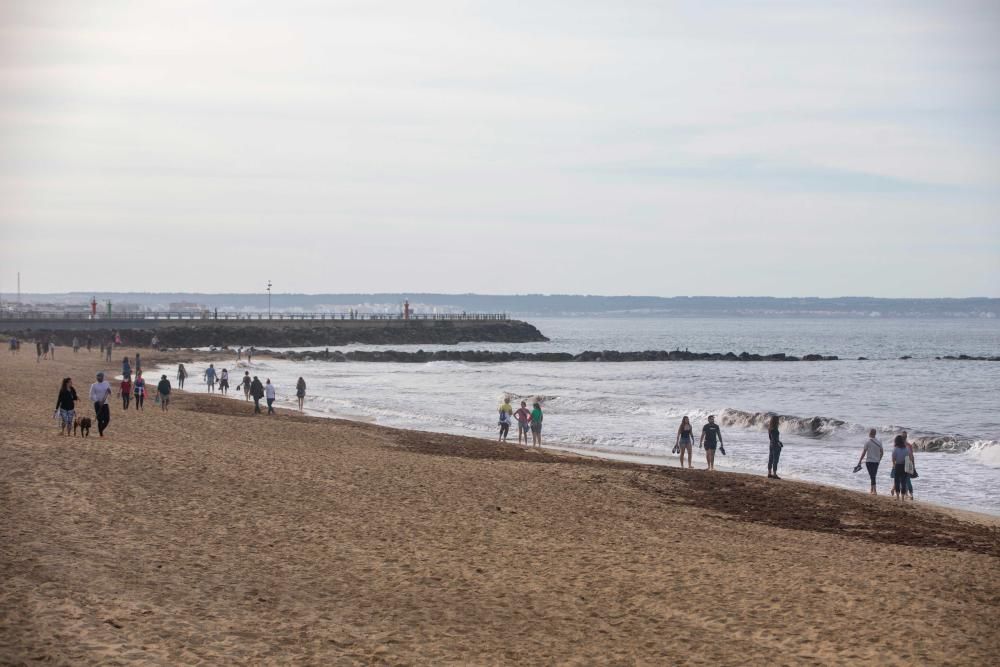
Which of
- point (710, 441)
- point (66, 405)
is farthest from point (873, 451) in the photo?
point (66, 405)

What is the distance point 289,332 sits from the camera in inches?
3652

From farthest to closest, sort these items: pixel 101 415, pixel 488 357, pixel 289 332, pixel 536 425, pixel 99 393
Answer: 1. pixel 289 332
2. pixel 488 357
3. pixel 536 425
4. pixel 99 393
5. pixel 101 415

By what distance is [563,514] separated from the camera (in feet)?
47.1

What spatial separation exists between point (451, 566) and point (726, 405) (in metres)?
30.4

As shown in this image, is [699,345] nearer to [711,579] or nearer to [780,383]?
[780,383]

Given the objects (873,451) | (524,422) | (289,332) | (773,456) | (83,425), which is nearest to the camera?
(83,425)

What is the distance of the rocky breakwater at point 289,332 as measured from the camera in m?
82.9

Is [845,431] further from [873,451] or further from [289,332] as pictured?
[289,332]

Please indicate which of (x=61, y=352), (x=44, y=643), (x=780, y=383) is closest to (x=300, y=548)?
(x=44, y=643)

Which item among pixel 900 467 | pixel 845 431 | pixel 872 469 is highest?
pixel 900 467

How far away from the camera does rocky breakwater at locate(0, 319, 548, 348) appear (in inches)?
3263

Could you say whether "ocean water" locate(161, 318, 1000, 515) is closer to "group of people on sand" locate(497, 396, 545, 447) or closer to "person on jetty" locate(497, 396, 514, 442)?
"group of people on sand" locate(497, 396, 545, 447)

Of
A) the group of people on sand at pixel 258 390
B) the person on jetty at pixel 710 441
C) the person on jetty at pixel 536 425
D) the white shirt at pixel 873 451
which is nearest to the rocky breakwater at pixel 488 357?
the group of people on sand at pixel 258 390

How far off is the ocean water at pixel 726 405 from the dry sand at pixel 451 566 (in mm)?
6411
